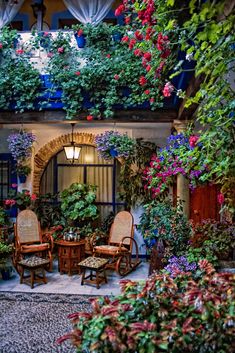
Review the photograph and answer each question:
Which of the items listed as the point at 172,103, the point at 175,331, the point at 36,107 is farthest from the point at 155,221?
the point at 175,331

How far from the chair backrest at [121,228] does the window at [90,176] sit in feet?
2.93

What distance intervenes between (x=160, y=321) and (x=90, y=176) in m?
5.47

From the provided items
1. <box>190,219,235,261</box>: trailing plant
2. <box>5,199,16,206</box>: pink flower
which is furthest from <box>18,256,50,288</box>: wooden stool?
<box>190,219,235,261</box>: trailing plant

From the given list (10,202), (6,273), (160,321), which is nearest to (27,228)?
(10,202)

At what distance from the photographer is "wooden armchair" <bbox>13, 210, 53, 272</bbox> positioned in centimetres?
548

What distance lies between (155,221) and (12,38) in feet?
11.9

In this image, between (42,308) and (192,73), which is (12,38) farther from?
(42,308)

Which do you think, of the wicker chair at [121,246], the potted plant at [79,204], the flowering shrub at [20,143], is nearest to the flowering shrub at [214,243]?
the wicker chair at [121,246]

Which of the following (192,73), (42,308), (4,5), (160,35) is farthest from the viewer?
(4,5)

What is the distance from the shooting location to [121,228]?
237 inches

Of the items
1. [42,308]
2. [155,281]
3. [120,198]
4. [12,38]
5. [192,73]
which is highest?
[12,38]

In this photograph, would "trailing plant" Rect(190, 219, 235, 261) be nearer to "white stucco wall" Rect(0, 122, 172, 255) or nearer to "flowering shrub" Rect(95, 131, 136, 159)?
"flowering shrub" Rect(95, 131, 136, 159)

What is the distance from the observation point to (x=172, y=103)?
196 inches

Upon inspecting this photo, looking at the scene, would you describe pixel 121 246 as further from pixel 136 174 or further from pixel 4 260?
pixel 4 260
